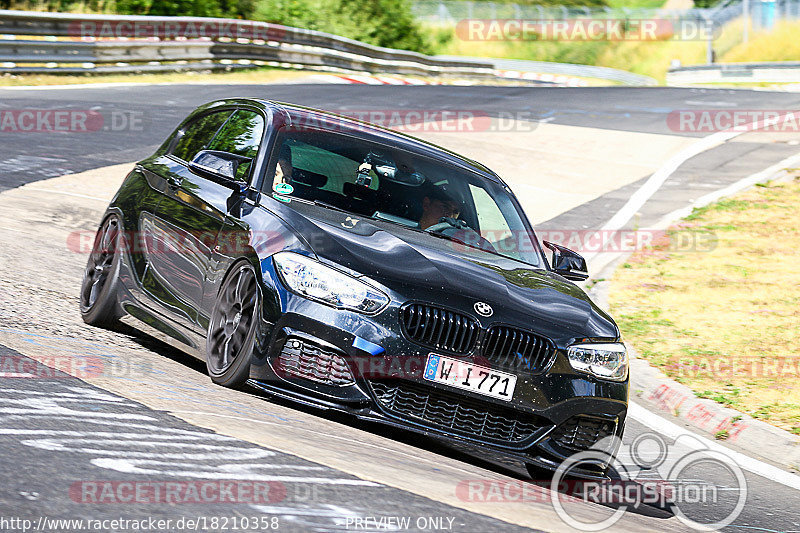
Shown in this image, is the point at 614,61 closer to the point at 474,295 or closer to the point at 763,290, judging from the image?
the point at 763,290

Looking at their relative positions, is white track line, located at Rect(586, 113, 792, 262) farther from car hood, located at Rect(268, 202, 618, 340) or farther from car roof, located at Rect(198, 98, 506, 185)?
car hood, located at Rect(268, 202, 618, 340)

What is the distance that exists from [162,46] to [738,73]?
22.1 meters

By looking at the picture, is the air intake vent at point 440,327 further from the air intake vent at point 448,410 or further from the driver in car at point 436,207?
the driver in car at point 436,207

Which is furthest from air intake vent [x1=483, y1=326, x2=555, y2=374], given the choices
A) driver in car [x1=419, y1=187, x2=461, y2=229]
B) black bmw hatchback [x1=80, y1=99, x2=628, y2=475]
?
driver in car [x1=419, y1=187, x2=461, y2=229]

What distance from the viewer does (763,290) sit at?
1213 cm

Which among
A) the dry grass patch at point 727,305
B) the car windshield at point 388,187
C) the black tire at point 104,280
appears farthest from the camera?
the dry grass patch at point 727,305

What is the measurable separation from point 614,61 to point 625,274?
199ft

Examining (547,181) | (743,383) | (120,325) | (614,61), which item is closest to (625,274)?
(743,383)

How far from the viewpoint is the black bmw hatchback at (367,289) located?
583 centimetres

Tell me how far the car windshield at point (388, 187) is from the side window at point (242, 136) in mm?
187

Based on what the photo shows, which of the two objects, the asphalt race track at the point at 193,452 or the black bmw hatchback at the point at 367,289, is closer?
the asphalt race track at the point at 193,452

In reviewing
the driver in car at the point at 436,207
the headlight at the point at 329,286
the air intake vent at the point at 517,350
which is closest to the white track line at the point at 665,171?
the driver in car at the point at 436,207

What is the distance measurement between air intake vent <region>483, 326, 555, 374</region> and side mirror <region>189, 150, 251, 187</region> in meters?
1.89

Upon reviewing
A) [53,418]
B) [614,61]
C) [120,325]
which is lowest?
[614,61]
